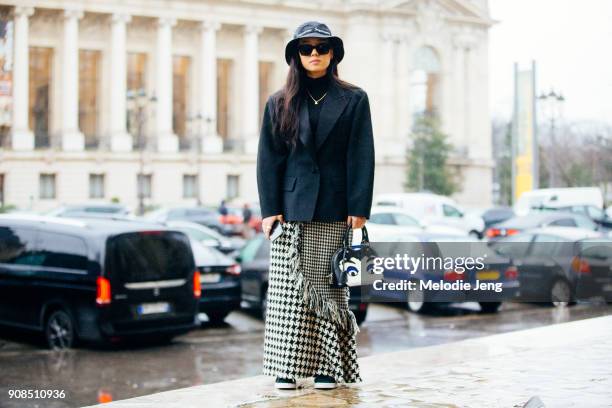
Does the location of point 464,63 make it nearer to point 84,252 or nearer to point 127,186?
point 127,186

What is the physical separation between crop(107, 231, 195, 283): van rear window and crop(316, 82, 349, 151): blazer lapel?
23.3 ft

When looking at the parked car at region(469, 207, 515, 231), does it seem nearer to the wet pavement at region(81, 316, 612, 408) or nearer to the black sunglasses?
the wet pavement at region(81, 316, 612, 408)

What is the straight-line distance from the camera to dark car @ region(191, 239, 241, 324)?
16.2 metres

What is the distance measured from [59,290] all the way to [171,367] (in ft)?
7.25

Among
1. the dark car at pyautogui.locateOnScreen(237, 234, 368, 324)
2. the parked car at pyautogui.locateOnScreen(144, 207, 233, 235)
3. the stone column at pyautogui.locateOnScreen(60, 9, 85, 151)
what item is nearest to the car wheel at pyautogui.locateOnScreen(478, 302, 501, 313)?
the dark car at pyautogui.locateOnScreen(237, 234, 368, 324)

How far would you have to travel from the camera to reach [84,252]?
1271cm

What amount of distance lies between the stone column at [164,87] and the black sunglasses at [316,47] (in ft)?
205

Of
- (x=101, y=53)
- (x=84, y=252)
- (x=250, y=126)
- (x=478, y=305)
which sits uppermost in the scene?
(x=101, y=53)

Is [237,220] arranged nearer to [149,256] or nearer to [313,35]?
[149,256]

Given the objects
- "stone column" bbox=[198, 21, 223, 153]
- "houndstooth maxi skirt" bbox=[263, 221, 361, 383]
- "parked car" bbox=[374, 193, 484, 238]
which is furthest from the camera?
"stone column" bbox=[198, 21, 223, 153]

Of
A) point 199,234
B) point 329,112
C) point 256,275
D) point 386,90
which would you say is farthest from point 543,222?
point 386,90

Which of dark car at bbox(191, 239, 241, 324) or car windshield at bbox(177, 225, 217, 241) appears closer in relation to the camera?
dark car at bbox(191, 239, 241, 324)

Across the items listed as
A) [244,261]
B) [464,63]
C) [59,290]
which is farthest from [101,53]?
[59,290]

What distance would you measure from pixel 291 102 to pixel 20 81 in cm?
6035
